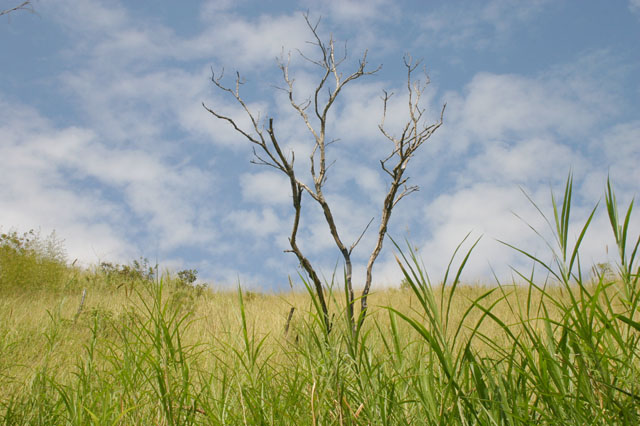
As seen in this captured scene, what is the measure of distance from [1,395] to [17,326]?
4.08m

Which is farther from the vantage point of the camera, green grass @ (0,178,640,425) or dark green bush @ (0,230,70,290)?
dark green bush @ (0,230,70,290)

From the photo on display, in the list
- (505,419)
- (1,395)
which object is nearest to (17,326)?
(1,395)

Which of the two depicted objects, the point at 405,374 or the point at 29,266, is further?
the point at 29,266

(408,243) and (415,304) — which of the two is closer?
(408,243)

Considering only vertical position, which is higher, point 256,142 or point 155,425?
point 256,142

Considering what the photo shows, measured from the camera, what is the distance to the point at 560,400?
1310 mm

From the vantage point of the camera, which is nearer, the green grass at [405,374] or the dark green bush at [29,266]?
the green grass at [405,374]

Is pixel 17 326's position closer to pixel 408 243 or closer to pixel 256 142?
pixel 256 142

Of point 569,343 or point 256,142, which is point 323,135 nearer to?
point 256,142

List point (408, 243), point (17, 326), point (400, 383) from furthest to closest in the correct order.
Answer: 1. point (17, 326)
2. point (400, 383)
3. point (408, 243)

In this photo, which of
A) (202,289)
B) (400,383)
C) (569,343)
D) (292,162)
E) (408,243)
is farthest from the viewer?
(202,289)

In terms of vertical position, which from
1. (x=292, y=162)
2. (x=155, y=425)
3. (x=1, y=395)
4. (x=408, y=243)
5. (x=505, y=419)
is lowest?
(x=1, y=395)

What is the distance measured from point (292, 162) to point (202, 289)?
28.9 feet

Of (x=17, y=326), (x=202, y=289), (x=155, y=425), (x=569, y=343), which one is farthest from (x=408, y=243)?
(x=202, y=289)
